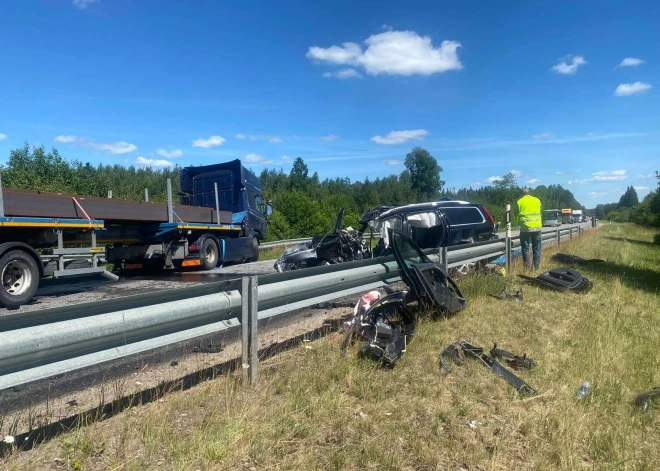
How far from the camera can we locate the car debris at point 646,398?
3385mm

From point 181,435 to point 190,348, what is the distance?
6.37 ft

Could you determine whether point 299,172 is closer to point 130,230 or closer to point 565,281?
point 130,230

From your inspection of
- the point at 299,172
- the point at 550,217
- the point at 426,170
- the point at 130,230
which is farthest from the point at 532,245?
the point at 299,172

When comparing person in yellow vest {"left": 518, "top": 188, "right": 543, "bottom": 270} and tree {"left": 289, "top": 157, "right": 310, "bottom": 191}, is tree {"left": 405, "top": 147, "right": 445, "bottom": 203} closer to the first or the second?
tree {"left": 289, "top": 157, "right": 310, "bottom": 191}

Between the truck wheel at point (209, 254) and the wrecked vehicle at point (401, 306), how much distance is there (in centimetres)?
909

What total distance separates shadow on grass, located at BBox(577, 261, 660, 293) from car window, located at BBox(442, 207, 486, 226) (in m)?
2.17

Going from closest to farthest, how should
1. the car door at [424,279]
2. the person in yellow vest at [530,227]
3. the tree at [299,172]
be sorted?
1. the car door at [424,279]
2. the person in yellow vest at [530,227]
3. the tree at [299,172]

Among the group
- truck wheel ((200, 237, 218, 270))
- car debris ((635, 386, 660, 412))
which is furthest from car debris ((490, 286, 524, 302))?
truck wheel ((200, 237, 218, 270))

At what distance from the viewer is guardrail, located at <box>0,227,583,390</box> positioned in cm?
241

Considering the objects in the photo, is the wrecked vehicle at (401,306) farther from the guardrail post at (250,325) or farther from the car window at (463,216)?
the car window at (463,216)

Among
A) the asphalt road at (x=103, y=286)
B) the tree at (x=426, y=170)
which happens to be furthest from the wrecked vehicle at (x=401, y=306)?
the tree at (x=426, y=170)

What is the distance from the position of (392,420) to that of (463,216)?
7.55 m

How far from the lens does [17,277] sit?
7887 mm

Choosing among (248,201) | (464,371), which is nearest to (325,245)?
(464,371)
